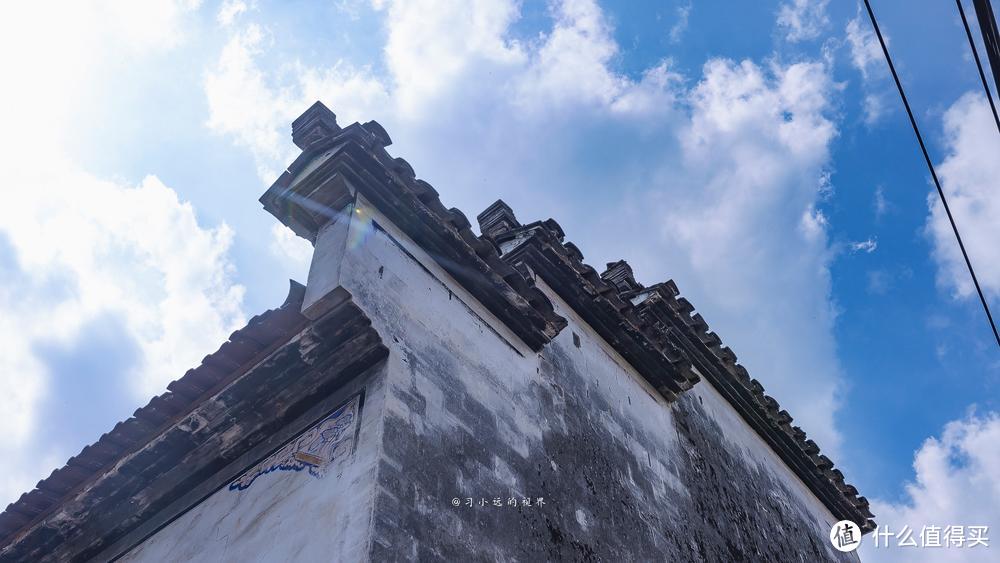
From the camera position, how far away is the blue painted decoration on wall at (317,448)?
4.52m

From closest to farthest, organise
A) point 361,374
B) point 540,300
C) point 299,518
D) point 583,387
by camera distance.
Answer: point 299,518, point 361,374, point 540,300, point 583,387

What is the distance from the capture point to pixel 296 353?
16.1 ft

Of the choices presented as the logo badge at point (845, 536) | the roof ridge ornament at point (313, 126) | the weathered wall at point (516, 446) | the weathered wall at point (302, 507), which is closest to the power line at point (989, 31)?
the weathered wall at point (516, 446)

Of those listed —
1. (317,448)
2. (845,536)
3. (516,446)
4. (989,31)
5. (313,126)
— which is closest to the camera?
(989,31)

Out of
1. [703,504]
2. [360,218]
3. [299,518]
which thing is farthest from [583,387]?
[299,518]

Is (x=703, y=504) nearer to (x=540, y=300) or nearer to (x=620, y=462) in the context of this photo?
(x=620, y=462)

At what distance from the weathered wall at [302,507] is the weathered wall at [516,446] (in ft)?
0.35

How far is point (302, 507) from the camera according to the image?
4.41m

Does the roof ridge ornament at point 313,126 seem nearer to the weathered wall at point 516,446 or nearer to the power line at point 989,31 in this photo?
the weathered wall at point 516,446

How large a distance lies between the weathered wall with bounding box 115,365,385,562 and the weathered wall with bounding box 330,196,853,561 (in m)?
0.11

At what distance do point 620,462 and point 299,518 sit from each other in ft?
9.73

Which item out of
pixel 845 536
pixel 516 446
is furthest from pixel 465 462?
pixel 845 536

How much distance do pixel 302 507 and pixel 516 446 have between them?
4.96 ft

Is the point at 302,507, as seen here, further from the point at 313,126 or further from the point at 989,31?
the point at 989,31
